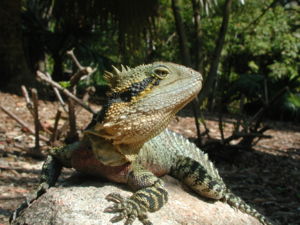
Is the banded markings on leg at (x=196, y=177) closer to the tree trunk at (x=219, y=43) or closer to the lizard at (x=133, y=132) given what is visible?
the lizard at (x=133, y=132)

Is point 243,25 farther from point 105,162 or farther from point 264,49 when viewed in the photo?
point 105,162

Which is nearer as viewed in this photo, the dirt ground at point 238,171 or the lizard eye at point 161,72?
the lizard eye at point 161,72

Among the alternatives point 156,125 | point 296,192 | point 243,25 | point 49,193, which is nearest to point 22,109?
point 296,192

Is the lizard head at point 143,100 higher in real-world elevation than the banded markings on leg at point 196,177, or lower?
higher

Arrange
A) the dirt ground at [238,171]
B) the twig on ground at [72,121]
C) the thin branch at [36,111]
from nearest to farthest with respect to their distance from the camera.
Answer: the dirt ground at [238,171], the thin branch at [36,111], the twig on ground at [72,121]

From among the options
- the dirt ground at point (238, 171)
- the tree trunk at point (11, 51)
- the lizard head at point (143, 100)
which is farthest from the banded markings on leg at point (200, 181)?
the tree trunk at point (11, 51)

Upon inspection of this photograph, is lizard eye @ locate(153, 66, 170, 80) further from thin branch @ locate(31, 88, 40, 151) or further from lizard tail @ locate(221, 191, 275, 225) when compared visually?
thin branch @ locate(31, 88, 40, 151)
